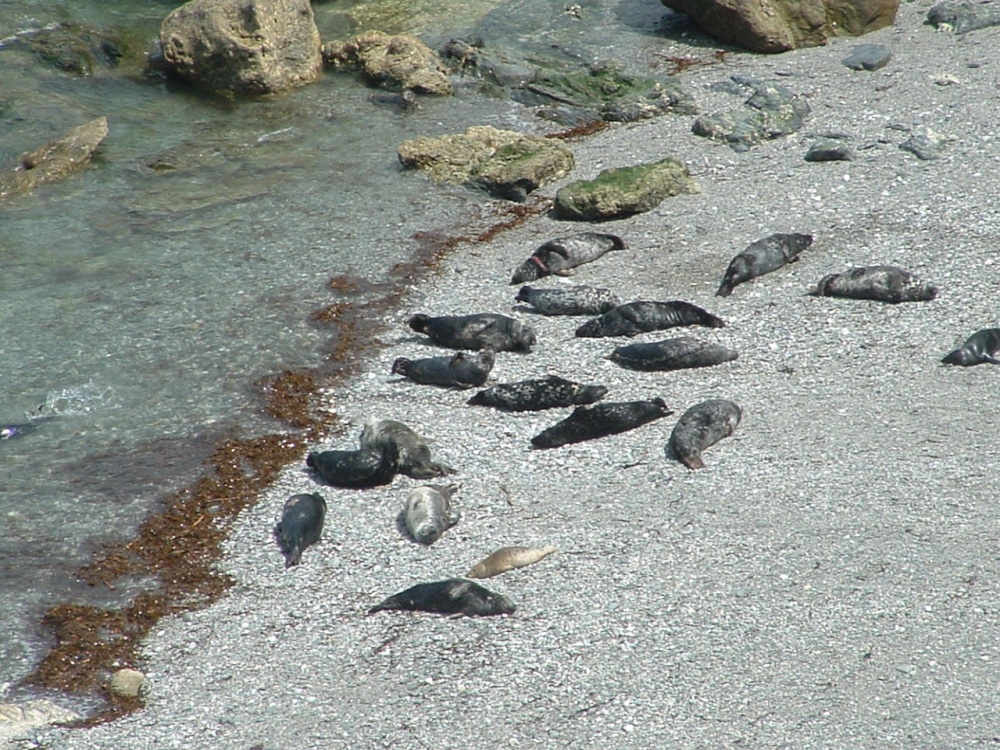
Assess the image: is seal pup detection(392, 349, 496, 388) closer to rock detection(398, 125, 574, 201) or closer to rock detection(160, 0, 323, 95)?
rock detection(398, 125, 574, 201)

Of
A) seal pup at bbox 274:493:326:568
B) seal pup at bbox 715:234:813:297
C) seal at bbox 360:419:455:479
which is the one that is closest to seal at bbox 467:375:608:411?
seal at bbox 360:419:455:479

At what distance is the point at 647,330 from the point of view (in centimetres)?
812

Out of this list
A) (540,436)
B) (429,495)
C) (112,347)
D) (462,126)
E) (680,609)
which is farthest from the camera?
(462,126)

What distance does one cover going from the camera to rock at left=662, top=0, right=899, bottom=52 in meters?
13.0

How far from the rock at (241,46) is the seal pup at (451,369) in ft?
20.9

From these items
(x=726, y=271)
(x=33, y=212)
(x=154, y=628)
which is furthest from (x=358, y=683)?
(x=33, y=212)

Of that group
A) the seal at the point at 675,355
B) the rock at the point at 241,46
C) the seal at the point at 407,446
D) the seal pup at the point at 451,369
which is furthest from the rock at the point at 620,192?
the rock at the point at 241,46

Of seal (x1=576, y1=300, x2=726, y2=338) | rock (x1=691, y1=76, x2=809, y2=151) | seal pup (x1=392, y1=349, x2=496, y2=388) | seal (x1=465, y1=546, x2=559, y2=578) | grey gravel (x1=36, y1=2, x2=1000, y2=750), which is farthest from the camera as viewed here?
rock (x1=691, y1=76, x2=809, y2=151)

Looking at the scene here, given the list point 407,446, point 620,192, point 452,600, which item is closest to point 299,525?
point 407,446

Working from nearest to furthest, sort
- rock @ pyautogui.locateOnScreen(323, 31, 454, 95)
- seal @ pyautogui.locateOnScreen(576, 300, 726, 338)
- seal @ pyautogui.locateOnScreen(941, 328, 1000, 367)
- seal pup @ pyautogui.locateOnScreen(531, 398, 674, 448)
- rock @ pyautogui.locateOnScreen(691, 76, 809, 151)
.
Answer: seal pup @ pyautogui.locateOnScreen(531, 398, 674, 448) < seal @ pyautogui.locateOnScreen(941, 328, 1000, 367) < seal @ pyautogui.locateOnScreen(576, 300, 726, 338) < rock @ pyautogui.locateOnScreen(691, 76, 809, 151) < rock @ pyautogui.locateOnScreen(323, 31, 454, 95)

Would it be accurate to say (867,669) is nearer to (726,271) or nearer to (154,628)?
(154,628)

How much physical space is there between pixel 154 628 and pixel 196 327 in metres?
3.25

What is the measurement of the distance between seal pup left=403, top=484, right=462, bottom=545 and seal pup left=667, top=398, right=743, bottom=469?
1276 millimetres

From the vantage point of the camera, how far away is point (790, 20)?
1316 centimetres
